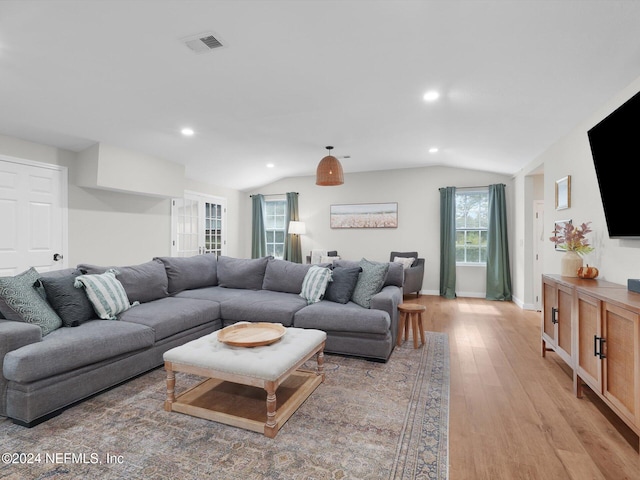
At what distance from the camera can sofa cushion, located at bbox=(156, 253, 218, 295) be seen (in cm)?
389

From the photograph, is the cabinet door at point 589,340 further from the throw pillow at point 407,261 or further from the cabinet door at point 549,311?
the throw pillow at point 407,261

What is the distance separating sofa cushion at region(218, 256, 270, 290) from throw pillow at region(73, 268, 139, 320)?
1.42m

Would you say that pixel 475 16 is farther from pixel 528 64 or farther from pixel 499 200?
pixel 499 200

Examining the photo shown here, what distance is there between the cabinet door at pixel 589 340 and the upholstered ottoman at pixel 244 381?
1.83 meters

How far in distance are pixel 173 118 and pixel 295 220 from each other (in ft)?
13.5

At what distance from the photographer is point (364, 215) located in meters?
7.31

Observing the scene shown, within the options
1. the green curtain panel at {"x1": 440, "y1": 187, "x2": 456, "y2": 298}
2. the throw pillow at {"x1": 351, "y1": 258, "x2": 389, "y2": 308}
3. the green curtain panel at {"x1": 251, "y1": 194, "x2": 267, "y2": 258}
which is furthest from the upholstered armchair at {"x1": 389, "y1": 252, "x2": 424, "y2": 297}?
the green curtain panel at {"x1": 251, "y1": 194, "x2": 267, "y2": 258}

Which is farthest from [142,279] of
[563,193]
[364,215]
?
[364,215]

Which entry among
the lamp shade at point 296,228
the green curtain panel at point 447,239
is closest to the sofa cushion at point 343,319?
the green curtain panel at point 447,239

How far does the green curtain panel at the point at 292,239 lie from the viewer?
25.3 ft

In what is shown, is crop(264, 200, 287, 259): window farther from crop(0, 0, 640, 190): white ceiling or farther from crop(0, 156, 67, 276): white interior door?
crop(0, 156, 67, 276): white interior door

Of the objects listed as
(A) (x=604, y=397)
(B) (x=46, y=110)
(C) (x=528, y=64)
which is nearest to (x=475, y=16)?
(C) (x=528, y=64)

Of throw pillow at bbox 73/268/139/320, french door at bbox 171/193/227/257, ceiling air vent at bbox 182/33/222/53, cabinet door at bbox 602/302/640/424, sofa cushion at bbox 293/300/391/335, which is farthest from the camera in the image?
french door at bbox 171/193/227/257

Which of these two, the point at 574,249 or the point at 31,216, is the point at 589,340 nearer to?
the point at 574,249
